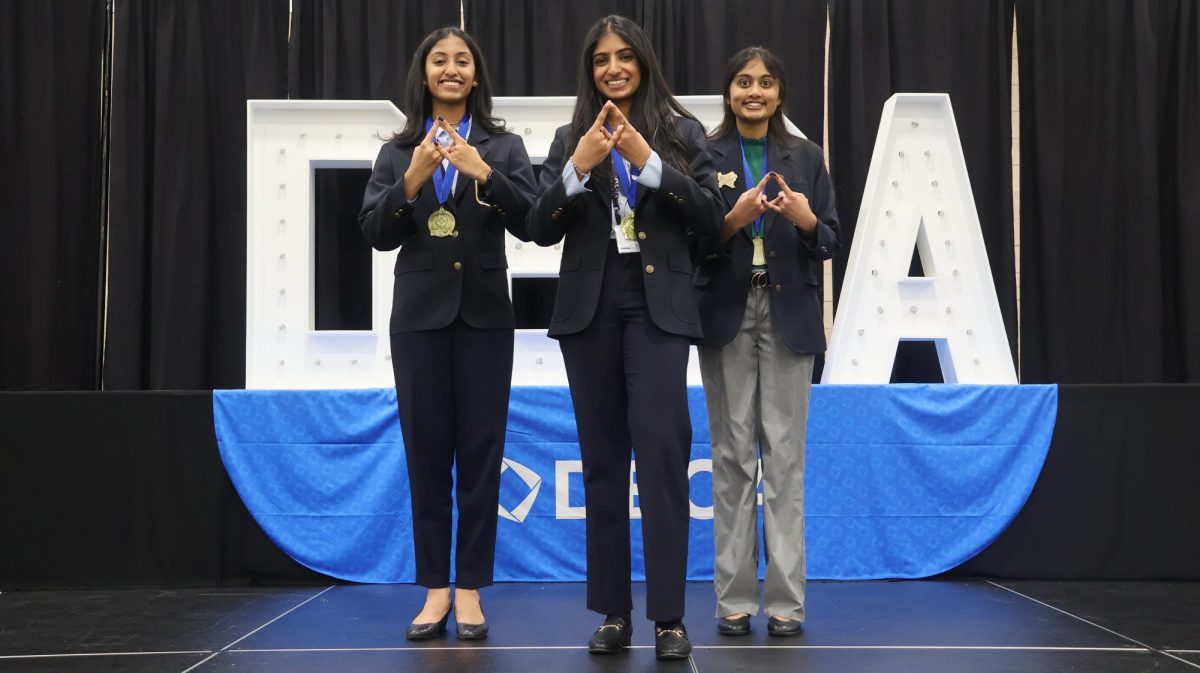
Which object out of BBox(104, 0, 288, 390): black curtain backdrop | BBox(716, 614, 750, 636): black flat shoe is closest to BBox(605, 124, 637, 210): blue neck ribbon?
BBox(716, 614, 750, 636): black flat shoe

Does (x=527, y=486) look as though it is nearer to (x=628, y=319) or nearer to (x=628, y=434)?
(x=628, y=434)

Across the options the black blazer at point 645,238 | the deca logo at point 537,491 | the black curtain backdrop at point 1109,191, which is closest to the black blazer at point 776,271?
the black blazer at point 645,238

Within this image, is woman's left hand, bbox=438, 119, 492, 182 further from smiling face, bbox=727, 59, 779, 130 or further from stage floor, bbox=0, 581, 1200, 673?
stage floor, bbox=0, 581, 1200, 673

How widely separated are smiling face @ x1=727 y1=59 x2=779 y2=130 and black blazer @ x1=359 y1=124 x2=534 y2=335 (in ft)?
1.93

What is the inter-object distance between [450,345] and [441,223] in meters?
0.30

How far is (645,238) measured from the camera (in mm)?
2164

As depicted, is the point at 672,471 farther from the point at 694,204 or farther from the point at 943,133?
the point at 943,133

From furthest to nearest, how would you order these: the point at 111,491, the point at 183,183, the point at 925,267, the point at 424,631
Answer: the point at 183,183, the point at 925,267, the point at 111,491, the point at 424,631

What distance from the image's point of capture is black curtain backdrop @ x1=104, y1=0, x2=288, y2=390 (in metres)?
4.16

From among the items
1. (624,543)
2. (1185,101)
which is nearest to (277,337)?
(624,543)

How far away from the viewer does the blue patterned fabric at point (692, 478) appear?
10.8 feet

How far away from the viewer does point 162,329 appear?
415 cm

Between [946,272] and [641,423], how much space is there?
6.16ft

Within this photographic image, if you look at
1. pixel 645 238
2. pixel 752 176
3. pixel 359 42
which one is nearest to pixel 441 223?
pixel 645 238
